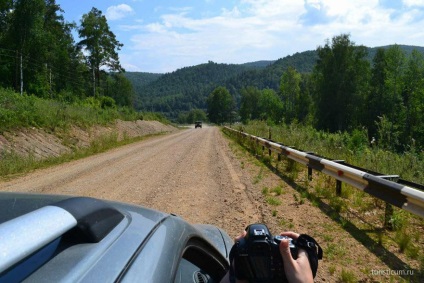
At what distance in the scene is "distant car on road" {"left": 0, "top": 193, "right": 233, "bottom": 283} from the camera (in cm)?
107

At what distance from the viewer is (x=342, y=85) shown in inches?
2320

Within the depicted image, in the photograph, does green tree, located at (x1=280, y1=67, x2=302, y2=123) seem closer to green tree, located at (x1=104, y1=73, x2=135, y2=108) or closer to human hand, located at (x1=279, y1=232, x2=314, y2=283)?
green tree, located at (x1=104, y1=73, x2=135, y2=108)

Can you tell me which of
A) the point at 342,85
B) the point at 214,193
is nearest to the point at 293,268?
the point at 214,193

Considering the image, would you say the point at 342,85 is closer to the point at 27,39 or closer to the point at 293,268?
the point at 27,39

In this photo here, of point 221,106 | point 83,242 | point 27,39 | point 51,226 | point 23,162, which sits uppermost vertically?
point 27,39

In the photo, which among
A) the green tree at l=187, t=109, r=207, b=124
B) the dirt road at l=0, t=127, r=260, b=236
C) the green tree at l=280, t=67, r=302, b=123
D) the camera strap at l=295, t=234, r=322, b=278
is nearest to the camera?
the camera strap at l=295, t=234, r=322, b=278

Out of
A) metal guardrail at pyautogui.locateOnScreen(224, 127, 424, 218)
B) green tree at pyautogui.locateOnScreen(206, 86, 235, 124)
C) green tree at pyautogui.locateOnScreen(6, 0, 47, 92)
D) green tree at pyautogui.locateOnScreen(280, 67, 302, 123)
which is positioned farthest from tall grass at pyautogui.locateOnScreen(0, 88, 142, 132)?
green tree at pyautogui.locateOnScreen(206, 86, 235, 124)

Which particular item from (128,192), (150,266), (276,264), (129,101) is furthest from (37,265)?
(129,101)

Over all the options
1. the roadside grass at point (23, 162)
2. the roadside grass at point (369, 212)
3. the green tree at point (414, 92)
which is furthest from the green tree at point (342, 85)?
the roadside grass at point (369, 212)

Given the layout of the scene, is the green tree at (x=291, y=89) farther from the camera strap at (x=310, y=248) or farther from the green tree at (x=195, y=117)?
the camera strap at (x=310, y=248)

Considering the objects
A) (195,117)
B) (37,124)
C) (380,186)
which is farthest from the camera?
(195,117)

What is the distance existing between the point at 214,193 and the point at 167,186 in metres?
1.30

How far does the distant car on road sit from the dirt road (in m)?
4.16

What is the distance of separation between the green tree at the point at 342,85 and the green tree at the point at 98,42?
3381 cm
